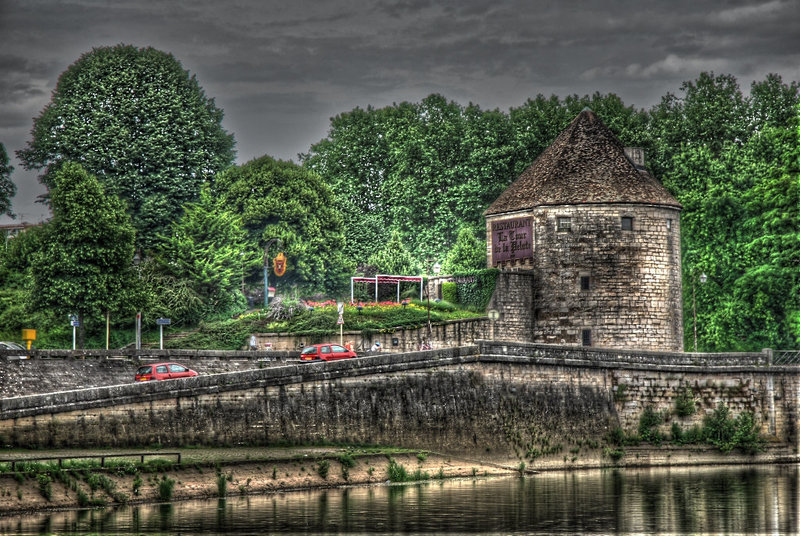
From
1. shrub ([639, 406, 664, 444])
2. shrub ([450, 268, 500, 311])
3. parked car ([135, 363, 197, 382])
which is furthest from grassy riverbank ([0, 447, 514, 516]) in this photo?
shrub ([450, 268, 500, 311])

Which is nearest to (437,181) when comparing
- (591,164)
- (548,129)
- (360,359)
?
Result: (548,129)

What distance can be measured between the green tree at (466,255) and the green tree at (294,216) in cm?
1083

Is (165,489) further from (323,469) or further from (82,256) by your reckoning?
(82,256)

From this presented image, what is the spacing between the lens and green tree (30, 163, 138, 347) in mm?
62625

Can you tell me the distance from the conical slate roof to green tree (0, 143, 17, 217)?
37.1m

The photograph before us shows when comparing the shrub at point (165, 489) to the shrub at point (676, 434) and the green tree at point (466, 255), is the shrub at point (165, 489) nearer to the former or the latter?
the shrub at point (676, 434)

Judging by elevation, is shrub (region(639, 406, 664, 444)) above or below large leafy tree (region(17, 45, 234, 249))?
below

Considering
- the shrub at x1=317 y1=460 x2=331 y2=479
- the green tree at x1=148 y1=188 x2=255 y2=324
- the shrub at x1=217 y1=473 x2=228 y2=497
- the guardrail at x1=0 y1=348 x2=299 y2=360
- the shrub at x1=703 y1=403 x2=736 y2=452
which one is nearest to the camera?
the shrub at x1=217 y1=473 x2=228 y2=497

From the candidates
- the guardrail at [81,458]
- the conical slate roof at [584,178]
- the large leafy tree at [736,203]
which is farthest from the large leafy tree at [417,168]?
the guardrail at [81,458]

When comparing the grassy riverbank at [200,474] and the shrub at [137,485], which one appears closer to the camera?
the grassy riverbank at [200,474]

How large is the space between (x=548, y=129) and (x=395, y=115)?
61.9 ft

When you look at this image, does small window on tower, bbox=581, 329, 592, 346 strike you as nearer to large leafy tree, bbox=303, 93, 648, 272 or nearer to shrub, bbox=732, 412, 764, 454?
shrub, bbox=732, 412, 764, 454

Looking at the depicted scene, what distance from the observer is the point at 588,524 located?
1483 inches

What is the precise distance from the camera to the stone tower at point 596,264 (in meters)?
64.1
